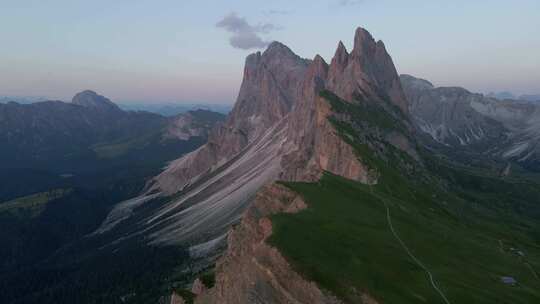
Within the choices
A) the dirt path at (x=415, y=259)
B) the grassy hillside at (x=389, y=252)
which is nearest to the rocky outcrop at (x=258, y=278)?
the grassy hillside at (x=389, y=252)

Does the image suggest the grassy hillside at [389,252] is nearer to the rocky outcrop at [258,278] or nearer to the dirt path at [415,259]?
the dirt path at [415,259]

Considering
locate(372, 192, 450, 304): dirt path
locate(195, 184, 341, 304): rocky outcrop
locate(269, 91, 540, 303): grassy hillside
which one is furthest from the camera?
locate(372, 192, 450, 304): dirt path

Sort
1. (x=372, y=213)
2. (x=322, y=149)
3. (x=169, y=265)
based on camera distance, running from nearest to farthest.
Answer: (x=372, y=213), (x=322, y=149), (x=169, y=265)

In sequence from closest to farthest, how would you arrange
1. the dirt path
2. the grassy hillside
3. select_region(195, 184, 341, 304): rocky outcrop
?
select_region(195, 184, 341, 304): rocky outcrop < the grassy hillside < the dirt path

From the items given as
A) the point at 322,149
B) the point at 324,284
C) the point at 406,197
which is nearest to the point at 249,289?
the point at 324,284

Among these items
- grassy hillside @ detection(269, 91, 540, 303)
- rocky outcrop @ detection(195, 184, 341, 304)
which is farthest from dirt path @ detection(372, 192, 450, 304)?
rocky outcrop @ detection(195, 184, 341, 304)

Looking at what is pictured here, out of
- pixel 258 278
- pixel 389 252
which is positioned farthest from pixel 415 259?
pixel 258 278

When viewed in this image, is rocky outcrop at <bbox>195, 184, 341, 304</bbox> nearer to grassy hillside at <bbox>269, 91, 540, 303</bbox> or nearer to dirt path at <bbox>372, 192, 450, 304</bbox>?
grassy hillside at <bbox>269, 91, 540, 303</bbox>

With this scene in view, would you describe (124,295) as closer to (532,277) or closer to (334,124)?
(334,124)

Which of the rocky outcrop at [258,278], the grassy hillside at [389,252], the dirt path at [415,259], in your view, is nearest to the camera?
the rocky outcrop at [258,278]
